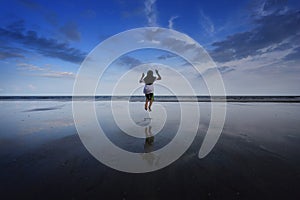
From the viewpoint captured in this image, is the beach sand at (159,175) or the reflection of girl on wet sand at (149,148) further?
the reflection of girl on wet sand at (149,148)

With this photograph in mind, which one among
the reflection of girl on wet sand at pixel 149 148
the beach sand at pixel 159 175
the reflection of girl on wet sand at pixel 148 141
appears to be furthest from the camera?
the reflection of girl on wet sand at pixel 148 141

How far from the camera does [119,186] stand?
7.12ft

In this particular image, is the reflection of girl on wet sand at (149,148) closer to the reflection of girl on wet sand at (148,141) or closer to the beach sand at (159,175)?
the reflection of girl on wet sand at (148,141)

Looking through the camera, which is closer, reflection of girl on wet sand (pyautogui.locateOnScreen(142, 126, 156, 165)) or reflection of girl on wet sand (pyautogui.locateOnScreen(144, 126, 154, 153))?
reflection of girl on wet sand (pyautogui.locateOnScreen(142, 126, 156, 165))

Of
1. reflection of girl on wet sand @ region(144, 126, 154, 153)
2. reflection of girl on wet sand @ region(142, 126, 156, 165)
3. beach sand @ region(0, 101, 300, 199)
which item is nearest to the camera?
beach sand @ region(0, 101, 300, 199)

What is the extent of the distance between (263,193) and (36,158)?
4068mm

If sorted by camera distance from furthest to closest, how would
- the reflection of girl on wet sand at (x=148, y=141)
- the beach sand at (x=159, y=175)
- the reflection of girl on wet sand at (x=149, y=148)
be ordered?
the reflection of girl on wet sand at (x=148, y=141), the reflection of girl on wet sand at (x=149, y=148), the beach sand at (x=159, y=175)

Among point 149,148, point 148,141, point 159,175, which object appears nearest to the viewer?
point 159,175

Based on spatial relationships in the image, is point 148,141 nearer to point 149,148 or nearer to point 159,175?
point 149,148

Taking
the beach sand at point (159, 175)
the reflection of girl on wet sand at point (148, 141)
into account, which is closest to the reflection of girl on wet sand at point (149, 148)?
the reflection of girl on wet sand at point (148, 141)

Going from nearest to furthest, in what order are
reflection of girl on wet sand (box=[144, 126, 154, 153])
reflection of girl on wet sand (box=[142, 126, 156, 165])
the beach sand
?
1. the beach sand
2. reflection of girl on wet sand (box=[142, 126, 156, 165])
3. reflection of girl on wet sand (box=[144, 126, 154, 153])

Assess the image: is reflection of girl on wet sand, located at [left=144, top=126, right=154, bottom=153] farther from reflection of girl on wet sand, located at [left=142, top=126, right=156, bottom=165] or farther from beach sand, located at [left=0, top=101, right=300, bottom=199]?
beach sand, located at [left=0, top=101, right=300, bottom=199]

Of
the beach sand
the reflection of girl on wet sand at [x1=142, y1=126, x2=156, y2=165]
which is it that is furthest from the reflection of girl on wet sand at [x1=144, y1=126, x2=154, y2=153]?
the beach sand

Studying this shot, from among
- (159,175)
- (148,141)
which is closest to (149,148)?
(148,141)
